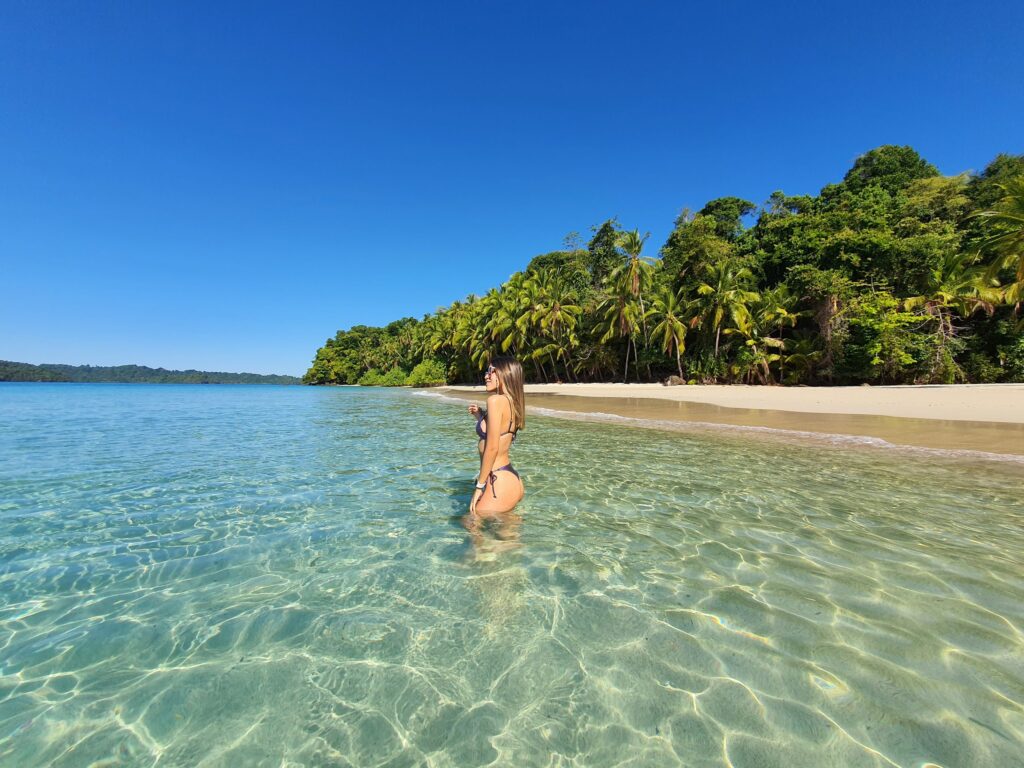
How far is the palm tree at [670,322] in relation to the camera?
3569 cm

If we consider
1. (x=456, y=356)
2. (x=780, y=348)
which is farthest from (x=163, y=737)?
(x=456, y=356)

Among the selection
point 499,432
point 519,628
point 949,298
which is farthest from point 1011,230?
point 519,628

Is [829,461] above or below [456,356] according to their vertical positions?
below

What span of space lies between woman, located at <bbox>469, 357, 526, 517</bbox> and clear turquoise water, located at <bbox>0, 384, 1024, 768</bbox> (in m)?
0.43

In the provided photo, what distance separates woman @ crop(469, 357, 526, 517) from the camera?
14.2 ft

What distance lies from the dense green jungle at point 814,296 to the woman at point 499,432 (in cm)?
2521

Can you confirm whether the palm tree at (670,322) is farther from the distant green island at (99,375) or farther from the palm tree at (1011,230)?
the distant green island at (99,375)

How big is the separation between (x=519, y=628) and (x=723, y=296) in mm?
35327

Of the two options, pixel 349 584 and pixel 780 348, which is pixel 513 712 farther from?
pixel 780 348

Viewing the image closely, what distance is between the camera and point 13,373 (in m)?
124

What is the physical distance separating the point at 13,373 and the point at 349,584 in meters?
187

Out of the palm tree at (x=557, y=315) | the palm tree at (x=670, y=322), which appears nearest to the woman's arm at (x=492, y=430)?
the palm tree at (x=670, y=322)

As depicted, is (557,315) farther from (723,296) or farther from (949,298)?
(949,298)

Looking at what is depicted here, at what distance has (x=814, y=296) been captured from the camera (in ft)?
99.1
